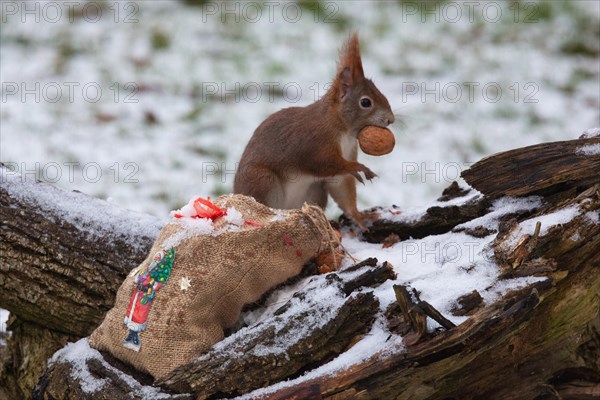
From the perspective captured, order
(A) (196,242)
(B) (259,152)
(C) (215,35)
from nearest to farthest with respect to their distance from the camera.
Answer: (A) (196,242)
(B) (259,152)
(C) (215,35)

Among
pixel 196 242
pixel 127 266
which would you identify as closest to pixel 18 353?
pixel 127 266

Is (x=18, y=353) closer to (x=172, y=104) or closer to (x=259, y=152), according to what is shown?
(x=259, y=152)

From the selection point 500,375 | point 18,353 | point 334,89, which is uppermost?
point 334,89

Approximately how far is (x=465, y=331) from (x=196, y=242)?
679 millimetres

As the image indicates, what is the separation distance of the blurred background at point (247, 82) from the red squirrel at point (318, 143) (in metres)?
1.15

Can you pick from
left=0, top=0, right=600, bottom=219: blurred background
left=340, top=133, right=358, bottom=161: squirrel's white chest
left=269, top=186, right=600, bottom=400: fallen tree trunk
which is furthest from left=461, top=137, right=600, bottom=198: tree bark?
left=0, top=0, right=600, bottom=219: blurred background

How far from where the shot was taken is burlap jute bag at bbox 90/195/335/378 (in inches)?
76.7

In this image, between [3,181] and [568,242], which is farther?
[3,181]

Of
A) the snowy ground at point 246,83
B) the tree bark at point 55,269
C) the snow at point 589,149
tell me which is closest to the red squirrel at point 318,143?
the tree bark at point 55,269

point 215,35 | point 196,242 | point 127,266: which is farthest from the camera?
point 215,35

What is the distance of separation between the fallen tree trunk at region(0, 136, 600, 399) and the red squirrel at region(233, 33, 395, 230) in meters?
0.53

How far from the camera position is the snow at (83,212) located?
2.39 m

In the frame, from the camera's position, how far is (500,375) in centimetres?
199

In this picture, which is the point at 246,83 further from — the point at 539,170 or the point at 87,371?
the point at 87,371
